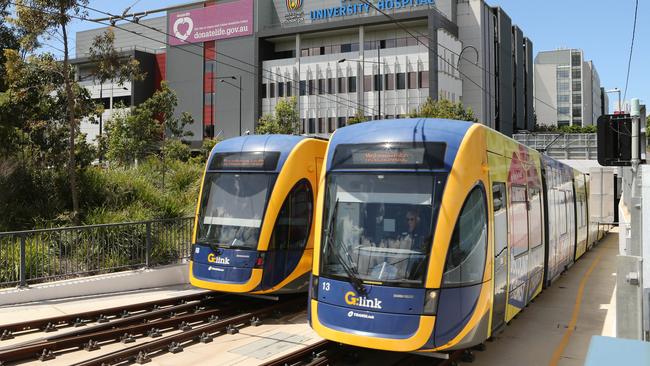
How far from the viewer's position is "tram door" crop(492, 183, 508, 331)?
7156mm

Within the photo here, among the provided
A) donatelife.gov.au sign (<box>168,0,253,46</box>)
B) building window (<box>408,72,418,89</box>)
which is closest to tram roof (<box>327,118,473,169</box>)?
building window (<box>408,72,418,89</box>)

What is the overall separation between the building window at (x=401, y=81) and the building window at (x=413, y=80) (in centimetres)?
62

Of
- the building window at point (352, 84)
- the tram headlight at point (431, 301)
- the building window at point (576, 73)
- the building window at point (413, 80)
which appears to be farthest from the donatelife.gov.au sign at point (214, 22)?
the building window at point (576, 73)

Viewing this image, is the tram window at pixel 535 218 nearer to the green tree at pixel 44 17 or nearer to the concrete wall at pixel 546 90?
the green tree at pixel 44 17

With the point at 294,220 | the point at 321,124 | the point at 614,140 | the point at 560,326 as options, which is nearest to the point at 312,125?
the point at 321,124

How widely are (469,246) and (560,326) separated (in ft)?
14.5

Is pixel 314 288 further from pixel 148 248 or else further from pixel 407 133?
pixel 148 248

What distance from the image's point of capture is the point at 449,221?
6500 mm

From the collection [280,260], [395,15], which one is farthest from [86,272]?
[395,15]

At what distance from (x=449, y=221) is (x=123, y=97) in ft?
238

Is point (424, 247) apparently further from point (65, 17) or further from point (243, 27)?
point (243, 27)

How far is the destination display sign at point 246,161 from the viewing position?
1026 centimetres

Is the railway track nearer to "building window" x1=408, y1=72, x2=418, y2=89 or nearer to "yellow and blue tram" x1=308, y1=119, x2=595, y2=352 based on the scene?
"yellow and blue tram" x1=308, y1=119, x2=595, y2=352

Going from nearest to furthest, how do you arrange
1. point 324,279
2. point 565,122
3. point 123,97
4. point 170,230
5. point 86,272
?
point 324,279, point 86,272, point 170,230, point 123,97, point 565,122
